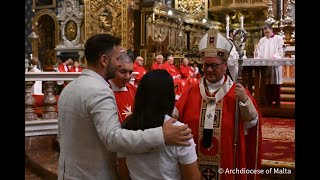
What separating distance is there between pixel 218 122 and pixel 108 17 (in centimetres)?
1452

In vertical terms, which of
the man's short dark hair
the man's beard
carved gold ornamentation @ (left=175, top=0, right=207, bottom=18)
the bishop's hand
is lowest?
the bishop's hand

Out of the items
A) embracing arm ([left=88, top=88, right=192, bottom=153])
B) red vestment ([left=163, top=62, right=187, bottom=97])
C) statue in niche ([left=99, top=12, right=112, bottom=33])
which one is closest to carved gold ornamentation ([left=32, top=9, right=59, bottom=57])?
statue in niche ([left=99, top=12, right=112, bottom=33])

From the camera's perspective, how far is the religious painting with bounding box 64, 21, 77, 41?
17.8m

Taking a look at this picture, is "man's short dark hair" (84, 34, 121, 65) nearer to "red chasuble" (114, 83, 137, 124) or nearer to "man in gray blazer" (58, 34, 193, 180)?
"man in gray blazer" (58, 34, 193, 180)

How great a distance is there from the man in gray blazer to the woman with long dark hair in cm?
6

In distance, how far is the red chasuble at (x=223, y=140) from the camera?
2.97m

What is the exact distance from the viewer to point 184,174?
6.63ft

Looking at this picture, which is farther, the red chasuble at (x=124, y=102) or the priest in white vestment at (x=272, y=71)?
the priest in white vestment at (x=272, y=71)

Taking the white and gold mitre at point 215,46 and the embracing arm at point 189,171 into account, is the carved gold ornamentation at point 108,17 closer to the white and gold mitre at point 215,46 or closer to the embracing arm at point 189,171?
the white and gold mitre at point 215,46

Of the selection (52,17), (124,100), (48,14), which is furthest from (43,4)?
(124,100)

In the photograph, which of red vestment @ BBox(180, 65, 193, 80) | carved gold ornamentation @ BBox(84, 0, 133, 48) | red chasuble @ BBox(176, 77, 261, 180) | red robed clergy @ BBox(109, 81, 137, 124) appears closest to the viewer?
red chasuble @ BBox(176, 77, 261, 180)

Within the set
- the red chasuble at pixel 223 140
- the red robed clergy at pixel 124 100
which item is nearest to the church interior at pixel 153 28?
the red robed clergy at pixel 124 100
